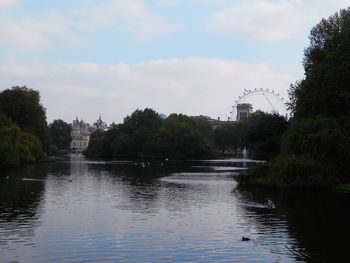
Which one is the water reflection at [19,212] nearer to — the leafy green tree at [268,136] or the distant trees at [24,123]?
the leafy green tree at [268,136]

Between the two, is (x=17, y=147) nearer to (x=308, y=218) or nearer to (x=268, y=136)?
(x=268, y=136)

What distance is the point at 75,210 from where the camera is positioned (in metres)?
37.6

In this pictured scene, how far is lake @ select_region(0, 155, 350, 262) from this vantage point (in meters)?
23.9

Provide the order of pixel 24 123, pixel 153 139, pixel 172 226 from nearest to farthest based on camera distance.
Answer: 1. pixel 172 226
2. pixel 24 123
3. pixel 153 139

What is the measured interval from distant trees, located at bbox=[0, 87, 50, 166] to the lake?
5088cm

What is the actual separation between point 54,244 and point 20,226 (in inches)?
200

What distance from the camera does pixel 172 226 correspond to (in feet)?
102

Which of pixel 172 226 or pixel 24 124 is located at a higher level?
pixel 24 124

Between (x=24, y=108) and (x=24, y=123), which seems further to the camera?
(x=24, y=123)

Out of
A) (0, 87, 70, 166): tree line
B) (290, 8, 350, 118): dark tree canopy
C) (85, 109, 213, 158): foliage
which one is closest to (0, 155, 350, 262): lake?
(290, 8, 350, 118): dark tree canopy

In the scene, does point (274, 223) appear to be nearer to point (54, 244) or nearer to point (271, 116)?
point (54, 244)

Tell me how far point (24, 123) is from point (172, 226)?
9110cm

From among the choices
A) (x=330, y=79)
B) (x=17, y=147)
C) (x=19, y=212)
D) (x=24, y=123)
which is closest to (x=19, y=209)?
(x=19, y=212)

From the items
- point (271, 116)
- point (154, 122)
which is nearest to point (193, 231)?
point (271, 116)
